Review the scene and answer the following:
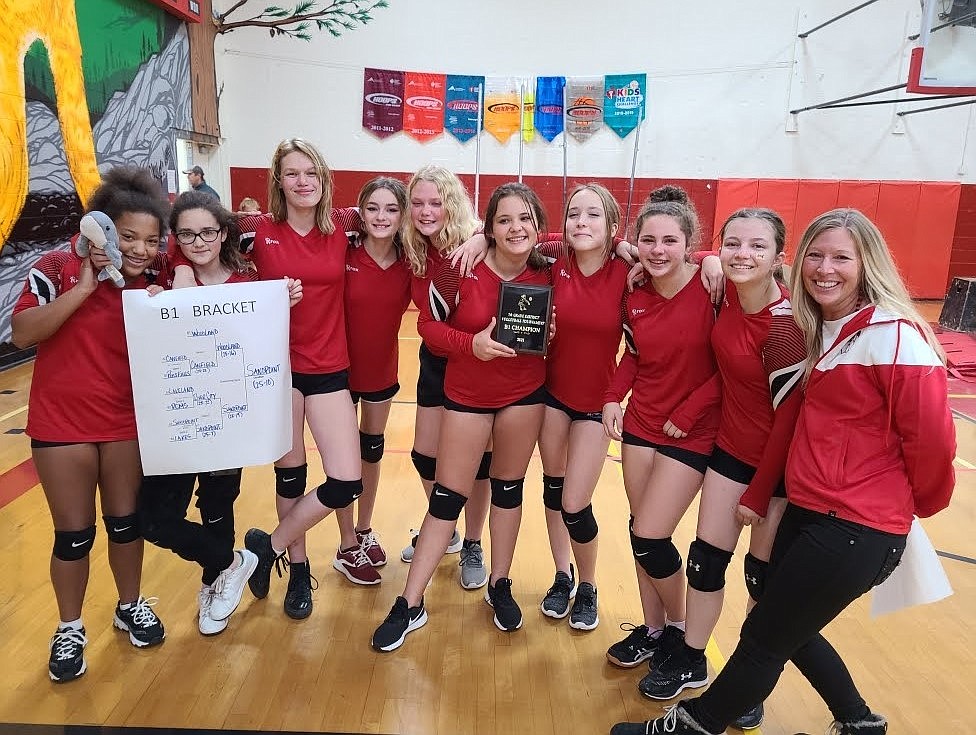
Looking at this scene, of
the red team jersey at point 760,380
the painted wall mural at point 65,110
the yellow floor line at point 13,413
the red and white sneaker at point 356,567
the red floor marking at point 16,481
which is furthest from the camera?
the painted wall mural at point 65,110

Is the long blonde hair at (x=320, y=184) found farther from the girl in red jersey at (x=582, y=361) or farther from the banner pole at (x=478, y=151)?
the banner pole at (x=478, y=151)

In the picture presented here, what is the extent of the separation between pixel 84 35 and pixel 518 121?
6511 mm

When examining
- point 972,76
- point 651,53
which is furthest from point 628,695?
point 651,53

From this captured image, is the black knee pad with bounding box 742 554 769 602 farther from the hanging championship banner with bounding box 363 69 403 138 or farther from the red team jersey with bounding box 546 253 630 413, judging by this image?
the hanging championship banner with bounding box 363 69 403 138

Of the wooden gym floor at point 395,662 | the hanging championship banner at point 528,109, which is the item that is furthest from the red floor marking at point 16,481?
the hanging championship banner at point 528,109

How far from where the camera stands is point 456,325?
2605 mm

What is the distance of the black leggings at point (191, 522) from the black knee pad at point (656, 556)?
1.65 meters

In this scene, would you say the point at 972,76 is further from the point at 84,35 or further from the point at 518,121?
the point at 84,35

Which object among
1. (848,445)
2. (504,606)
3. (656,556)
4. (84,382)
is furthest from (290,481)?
(848,445)

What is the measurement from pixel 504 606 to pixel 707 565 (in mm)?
967

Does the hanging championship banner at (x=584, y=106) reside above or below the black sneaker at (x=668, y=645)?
above

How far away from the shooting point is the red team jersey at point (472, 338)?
8.25 feet

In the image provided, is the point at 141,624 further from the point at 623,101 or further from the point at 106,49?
the point at 623,101

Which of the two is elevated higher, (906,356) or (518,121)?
(518,121)
